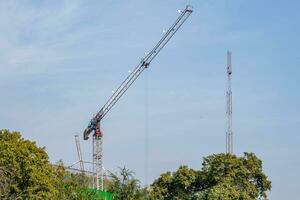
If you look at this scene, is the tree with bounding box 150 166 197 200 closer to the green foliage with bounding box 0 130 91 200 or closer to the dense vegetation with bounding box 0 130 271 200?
the dense vegetation with bounding box 0 130 271 200

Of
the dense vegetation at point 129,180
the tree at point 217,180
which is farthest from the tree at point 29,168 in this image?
the tree at point 217,180

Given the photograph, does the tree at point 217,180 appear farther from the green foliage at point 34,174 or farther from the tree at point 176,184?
the green foliage at point 34,174

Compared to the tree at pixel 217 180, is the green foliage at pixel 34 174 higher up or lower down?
lower down

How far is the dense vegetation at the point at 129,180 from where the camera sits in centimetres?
5197

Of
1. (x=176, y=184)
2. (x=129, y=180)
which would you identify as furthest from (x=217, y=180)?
(x=129, y=180)

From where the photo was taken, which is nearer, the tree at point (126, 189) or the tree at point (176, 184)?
the tree at point (126, 189)

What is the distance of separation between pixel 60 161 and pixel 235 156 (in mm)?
22782

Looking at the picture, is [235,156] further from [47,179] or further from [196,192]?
[47,179]

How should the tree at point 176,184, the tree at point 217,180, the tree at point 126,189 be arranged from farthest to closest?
the tree at point 176,184
the tree at point 217,180
the tree at point 126,189

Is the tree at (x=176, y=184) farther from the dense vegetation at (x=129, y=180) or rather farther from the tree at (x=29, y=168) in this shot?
the tree at (x=29, y=168)

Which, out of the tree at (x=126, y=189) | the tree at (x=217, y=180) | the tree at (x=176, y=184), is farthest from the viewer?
the tree at (x=176, y=184)

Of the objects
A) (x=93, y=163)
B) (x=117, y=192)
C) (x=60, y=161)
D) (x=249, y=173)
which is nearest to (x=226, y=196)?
(x=249, y=173)

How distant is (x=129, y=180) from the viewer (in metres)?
52.2

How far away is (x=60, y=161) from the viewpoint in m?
63.6
